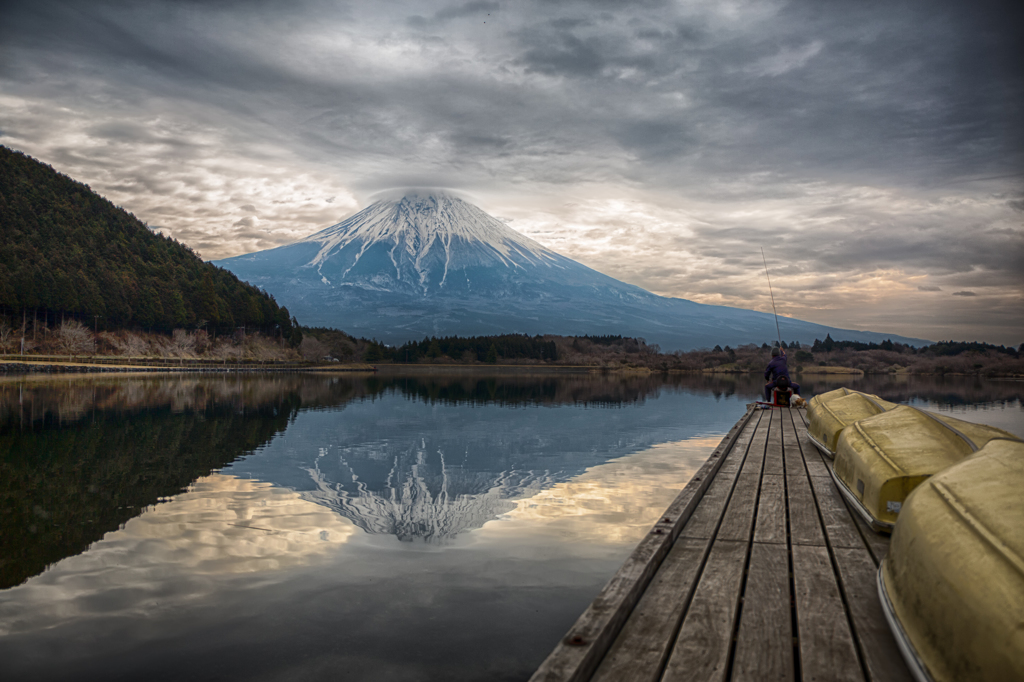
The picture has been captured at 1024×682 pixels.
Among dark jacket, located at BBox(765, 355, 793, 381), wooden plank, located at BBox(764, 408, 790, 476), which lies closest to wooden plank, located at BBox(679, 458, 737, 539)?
wooden plank, located at BBox(764, 408, 790, 476)

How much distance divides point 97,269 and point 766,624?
410ft

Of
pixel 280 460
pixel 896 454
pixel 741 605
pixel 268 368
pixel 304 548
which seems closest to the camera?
pixel 741 605

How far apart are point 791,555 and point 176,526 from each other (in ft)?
27.3

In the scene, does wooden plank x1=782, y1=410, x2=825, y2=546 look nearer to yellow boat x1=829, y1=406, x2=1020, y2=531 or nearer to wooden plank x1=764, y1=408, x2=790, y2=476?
wooden plank x1=764, y1=408, x2=790, y2=476

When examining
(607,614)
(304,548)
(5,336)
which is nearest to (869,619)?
(607,614)

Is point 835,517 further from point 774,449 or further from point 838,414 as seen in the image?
point 774,449

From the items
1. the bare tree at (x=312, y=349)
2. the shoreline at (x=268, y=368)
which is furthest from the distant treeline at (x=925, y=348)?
the bare tree at (x=312, y=349)

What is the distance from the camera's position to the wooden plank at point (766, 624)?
10.9ft

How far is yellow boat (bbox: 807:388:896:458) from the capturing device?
393 inches

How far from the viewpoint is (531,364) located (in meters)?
134

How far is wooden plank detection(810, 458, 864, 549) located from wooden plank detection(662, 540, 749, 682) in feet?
3.37

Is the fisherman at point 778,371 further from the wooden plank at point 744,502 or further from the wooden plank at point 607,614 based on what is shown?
the wooden plank at point 607,614

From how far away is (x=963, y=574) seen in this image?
280cm

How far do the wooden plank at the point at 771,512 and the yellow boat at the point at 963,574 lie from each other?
1.55 meters
